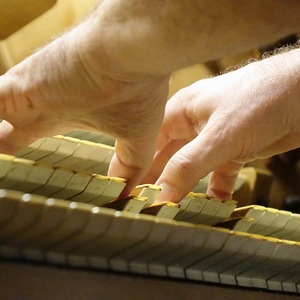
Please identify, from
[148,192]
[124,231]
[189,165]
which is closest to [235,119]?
[189,165]

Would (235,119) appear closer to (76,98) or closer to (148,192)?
(148,192)

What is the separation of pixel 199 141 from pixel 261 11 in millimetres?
350

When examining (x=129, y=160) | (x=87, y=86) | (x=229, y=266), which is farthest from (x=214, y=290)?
(x=87, y=86)

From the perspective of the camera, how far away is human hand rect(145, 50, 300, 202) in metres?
0.89

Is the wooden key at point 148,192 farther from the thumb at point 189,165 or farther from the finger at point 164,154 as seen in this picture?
the finger at point 164,154

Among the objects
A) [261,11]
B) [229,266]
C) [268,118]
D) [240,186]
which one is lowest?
[240,186]

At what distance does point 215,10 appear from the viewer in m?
0.59

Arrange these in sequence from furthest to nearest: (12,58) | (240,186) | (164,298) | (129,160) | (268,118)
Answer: (240,186) → (12,58) → (268,118) → (129,160) → (164,298)

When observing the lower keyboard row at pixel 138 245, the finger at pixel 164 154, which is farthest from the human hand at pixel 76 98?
the finger at pixel 164 154

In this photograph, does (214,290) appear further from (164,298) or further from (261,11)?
(261,11)

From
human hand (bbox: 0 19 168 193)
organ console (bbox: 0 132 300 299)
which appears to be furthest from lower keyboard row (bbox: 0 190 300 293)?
human hand (bbox: 0 19 168 193)

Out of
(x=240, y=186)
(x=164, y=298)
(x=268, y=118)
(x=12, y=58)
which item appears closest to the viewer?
(x=164, y=298)

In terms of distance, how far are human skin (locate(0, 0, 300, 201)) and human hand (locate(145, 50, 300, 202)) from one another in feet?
0.35

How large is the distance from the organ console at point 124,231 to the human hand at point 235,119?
5 cm
